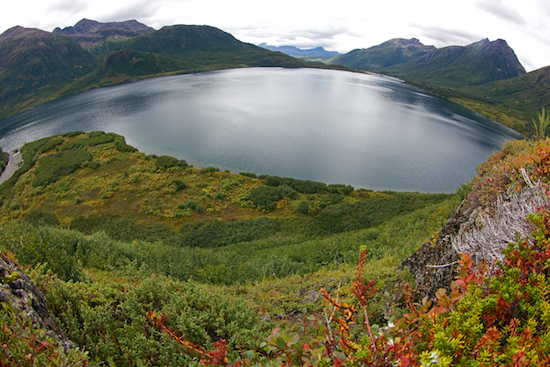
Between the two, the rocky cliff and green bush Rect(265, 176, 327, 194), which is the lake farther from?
the rocky cliff

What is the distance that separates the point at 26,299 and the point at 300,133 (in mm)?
56522

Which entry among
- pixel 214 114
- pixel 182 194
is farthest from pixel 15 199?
pixel 214 114

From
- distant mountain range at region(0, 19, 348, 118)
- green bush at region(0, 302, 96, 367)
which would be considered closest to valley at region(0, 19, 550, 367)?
green bush at region(0, 302, 96, 367)

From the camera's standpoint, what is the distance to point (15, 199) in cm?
3591

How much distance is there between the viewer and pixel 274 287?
8648mm

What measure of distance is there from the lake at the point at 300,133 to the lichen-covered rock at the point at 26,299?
122ft

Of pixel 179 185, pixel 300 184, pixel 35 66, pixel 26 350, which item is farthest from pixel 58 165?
pixel 35 66

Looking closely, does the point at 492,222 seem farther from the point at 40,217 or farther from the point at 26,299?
the point at 40,217

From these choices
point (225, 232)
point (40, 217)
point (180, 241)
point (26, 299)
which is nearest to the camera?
point (26, 299)

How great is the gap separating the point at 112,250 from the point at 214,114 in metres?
65.1

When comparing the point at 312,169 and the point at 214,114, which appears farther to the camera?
the point at 214,114

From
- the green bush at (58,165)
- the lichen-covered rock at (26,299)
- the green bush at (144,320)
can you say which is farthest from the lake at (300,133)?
the lichen-covered rock at (26,299)

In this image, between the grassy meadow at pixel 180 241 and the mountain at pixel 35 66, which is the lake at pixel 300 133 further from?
the mountain at pixel 35 66

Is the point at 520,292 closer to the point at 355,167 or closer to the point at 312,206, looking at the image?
the point at 312,206
